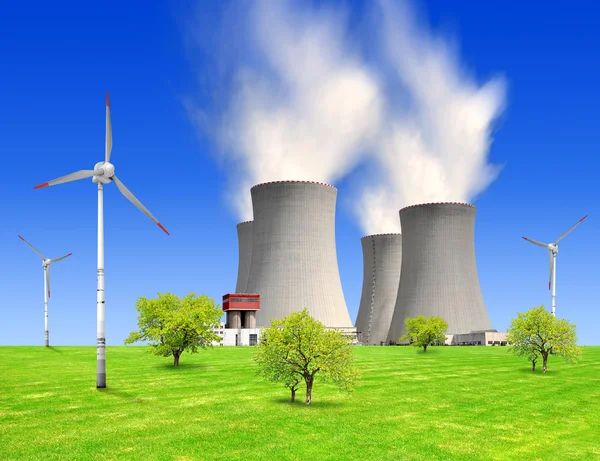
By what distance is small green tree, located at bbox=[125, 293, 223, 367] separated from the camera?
132 feet

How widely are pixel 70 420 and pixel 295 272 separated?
4910 cm

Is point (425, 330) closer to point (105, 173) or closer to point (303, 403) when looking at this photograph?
point (303, 403)

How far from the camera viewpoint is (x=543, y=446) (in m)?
20.7

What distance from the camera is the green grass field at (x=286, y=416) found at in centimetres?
1911

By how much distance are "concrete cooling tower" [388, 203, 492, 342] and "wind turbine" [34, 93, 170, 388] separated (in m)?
51.4

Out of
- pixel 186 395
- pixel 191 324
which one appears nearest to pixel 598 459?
pixel 186 395

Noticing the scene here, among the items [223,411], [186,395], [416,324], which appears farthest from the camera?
[416,324]

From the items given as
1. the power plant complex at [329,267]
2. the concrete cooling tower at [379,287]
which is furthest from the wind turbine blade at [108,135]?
the concrete cooling tower at [379,287]

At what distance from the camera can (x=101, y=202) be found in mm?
31547

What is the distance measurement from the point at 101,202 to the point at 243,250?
70367 millimetres

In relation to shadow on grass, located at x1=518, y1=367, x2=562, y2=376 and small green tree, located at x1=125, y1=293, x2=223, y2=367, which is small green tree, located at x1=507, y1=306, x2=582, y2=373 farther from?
small green tree, located at x1=125, y1=293, x2=223, y2=367

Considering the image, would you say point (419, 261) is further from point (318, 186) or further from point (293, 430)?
point (293, 430)

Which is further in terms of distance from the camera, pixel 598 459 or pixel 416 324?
pixel 416 324

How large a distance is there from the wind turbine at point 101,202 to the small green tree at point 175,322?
9339 millimetres
